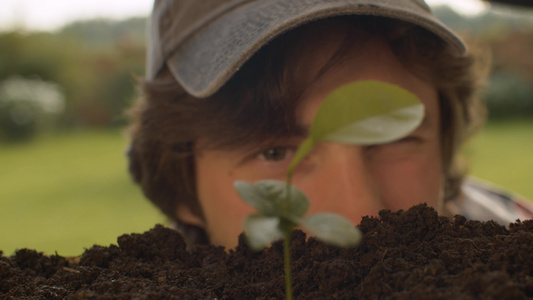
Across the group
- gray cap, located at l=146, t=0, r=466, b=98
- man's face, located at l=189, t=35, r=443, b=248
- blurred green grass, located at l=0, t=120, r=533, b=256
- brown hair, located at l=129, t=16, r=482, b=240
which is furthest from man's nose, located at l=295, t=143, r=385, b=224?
blurred green grass, located at l=0, t=120, r=533, b=256

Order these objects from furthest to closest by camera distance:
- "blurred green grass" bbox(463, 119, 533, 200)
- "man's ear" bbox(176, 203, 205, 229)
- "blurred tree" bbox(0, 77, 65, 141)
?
"blurred tree" bbox(0, 77, 65, 141), "blurred green grass" bbox(463, 119, 533, 200), "man's ear" bbox(176, 203, 205, 229)

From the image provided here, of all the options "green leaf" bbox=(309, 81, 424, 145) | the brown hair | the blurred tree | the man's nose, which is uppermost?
the blurred tree

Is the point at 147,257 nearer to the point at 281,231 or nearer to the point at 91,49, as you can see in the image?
the point at 281,231

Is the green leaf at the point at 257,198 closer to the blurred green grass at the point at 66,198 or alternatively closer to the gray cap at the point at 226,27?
the gray cap at the point at 226,27

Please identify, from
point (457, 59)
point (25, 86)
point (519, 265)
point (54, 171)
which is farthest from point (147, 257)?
point (25, 86)

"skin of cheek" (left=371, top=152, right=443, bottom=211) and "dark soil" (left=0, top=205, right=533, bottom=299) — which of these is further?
"skin of cheek" (left=371, top=152, right=443, bottom=211)

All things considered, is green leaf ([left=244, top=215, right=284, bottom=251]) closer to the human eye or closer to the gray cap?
the gray cap

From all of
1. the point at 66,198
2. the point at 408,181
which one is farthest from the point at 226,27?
the point at 66,198

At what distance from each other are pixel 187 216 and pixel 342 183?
72 cm

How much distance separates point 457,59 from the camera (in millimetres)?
1464

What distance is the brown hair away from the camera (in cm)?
109

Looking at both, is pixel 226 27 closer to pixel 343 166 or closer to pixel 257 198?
pixel 343 166

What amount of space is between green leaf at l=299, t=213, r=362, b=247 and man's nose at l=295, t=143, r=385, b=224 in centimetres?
62

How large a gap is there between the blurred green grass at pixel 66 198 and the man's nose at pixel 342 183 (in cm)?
256
